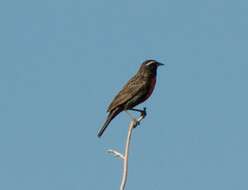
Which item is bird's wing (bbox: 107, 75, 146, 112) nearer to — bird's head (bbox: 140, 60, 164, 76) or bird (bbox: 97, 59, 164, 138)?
bird (bbox: 97, 59, 164, 138)

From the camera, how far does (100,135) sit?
15.0 metres

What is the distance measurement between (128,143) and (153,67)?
603 cm

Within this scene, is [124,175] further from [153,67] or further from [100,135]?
[153,67]

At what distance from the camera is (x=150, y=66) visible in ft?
54.1

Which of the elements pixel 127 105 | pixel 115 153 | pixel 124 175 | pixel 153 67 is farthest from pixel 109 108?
pixel 124 175

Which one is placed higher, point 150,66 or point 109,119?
point 150,66

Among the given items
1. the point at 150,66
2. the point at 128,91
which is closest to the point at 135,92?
the point at 128,91

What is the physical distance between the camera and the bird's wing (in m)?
15.6

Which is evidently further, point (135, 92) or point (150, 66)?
point (150, 66)

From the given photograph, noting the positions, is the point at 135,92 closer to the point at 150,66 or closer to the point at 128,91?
the point at 128,91

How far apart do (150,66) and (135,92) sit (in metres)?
0.92

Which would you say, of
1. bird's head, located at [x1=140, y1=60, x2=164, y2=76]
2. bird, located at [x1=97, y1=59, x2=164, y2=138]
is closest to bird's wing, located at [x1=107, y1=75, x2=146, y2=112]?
bird, located at [x1=97, y1=59, x2=164, y2=138]

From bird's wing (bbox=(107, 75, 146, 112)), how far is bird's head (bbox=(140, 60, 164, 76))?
23cm

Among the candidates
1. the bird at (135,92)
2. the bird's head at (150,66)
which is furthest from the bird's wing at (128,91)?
the bird's head at (150,66)
